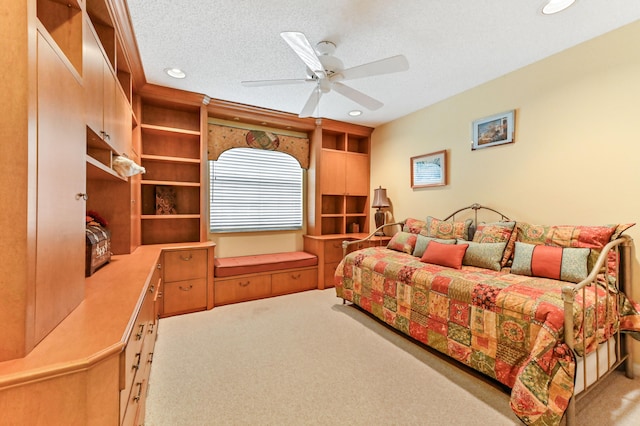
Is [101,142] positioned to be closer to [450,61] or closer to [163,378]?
[163,378]

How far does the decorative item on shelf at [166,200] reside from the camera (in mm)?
3385

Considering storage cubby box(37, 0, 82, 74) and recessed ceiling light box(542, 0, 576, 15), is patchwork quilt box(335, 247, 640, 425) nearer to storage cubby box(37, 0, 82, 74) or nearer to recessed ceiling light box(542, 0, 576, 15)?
recessed ceiling light box(542, 0, 576, 15)

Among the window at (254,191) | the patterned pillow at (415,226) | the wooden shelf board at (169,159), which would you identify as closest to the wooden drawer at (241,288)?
the window at (254,191)

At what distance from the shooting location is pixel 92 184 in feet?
7.47

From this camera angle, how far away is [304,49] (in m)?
1.83

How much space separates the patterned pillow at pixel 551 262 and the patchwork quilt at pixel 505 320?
88 millimetres

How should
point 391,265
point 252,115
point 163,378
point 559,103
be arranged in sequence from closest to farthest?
point 163,378, point 559,103, point 391,265, point 252,115

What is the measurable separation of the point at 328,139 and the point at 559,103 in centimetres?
310

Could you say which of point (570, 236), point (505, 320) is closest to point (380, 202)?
point (570, 236)

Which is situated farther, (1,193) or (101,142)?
(101,142)

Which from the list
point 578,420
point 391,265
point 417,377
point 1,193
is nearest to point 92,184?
point 1,193

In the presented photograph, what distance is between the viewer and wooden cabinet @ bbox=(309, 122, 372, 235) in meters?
4.29

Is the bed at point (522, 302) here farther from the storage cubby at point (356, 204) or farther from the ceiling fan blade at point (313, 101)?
the storage cubby at point (356, 204)

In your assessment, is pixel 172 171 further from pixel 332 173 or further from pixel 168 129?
pixel 332 173
